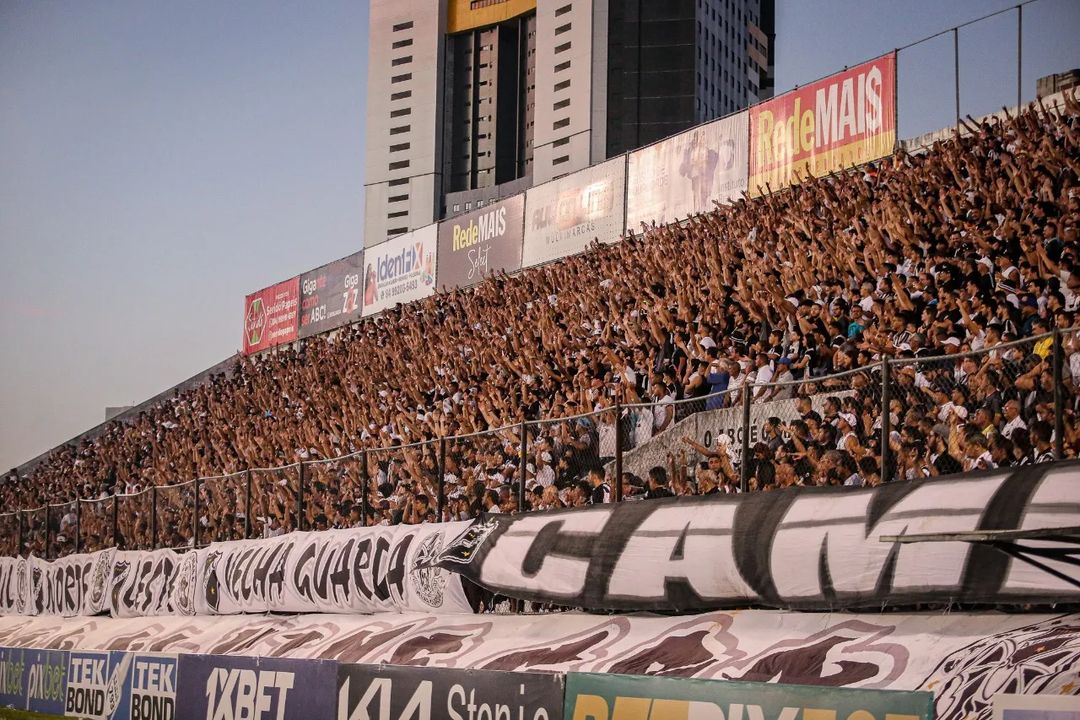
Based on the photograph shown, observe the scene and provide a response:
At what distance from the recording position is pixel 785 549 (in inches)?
376

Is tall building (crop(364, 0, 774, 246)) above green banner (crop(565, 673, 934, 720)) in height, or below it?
above

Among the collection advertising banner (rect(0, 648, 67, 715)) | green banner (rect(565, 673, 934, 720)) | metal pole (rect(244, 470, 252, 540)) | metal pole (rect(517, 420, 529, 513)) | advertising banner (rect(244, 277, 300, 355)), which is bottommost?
advertising banner (rect(0, 648, 67, 715))

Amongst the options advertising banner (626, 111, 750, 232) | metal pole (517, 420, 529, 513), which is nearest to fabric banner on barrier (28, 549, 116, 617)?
metal pole (517, 420, 529, 513)

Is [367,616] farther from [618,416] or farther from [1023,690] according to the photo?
[1023,690]

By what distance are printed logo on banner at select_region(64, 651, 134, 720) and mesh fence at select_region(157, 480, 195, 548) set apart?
7.87 feet

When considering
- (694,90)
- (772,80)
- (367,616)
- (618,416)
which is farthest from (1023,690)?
(772,80)

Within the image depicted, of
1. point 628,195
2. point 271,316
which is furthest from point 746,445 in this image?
point 271,316

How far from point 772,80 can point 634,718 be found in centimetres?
10282

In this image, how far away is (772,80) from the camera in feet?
353

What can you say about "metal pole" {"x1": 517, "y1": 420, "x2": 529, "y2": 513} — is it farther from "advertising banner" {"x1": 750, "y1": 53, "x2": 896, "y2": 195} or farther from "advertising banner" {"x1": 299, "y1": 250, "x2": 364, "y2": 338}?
"advertising banner" {"x1": 299, "y1": 250, "x2": 364, "y2": 338}

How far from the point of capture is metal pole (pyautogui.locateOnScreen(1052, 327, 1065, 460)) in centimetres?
766

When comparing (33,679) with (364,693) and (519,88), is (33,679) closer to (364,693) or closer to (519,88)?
(364,693)

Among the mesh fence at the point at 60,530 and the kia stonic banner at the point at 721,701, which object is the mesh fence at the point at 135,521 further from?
the kia stonic banner at the point at 721,701

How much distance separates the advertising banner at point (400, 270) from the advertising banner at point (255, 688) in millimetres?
17233
